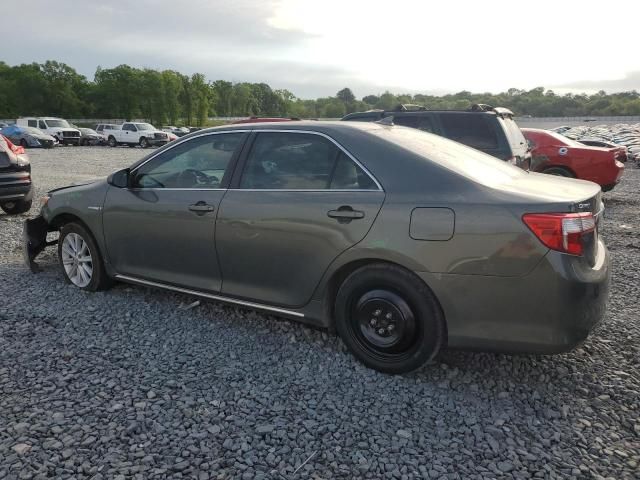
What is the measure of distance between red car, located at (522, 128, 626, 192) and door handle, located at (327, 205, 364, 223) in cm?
851

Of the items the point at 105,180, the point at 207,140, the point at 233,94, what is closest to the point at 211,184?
the point at 207,140

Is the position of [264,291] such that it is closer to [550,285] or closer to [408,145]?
[408,145]

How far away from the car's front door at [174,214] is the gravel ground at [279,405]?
44cm

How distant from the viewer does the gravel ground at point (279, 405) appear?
2.53m

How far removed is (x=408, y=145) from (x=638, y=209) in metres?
8.65

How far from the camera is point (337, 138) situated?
3596 millimetres

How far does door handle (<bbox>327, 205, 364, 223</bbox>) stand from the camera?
3.31 m

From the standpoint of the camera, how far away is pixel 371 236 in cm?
324

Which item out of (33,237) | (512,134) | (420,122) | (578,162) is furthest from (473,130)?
(33,237)

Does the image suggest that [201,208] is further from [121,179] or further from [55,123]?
[55,123]

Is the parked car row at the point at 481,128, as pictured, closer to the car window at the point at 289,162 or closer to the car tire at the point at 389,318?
the car window at the point at 289,162

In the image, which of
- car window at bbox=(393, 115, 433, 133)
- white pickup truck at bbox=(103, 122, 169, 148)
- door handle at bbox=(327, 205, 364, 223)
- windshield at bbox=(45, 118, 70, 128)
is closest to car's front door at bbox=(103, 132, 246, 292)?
door handle at bbox=(327, 205, 364, 223)

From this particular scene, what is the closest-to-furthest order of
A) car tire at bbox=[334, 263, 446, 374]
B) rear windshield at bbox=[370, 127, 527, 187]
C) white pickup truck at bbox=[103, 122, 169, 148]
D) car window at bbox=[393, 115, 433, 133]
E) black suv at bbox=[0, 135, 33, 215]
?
1. car tire at bbox=[334, 263, 446, 374]
2. rear windshield at bbox=[370, 127, 527, 187]
3. black suv at bbox=[0, 135, 33, 215]
4. car window at bbox=[393, 115, 433, 133]
5. white pickup truck at bbox=[103, 122, 169, 148]

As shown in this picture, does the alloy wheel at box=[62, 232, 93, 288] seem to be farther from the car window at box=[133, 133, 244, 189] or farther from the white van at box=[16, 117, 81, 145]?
the white van at box=[16, 117, 81, 145]
